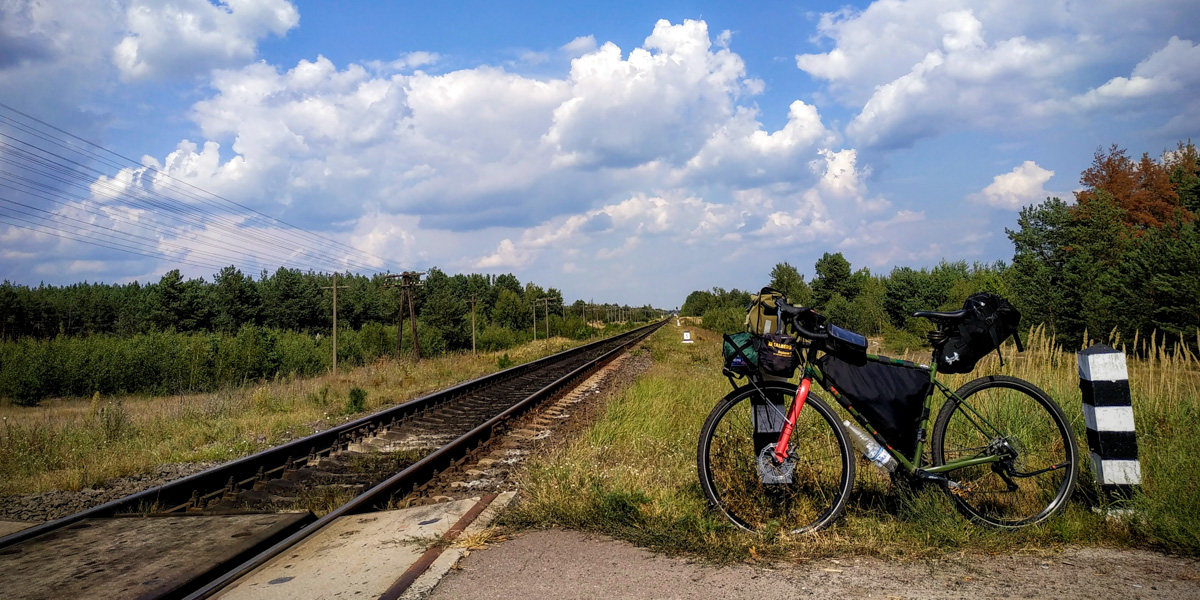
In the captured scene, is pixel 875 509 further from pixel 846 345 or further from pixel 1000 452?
pixel 846 345

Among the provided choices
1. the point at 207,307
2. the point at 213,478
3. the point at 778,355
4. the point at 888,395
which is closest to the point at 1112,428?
the point at 888,395

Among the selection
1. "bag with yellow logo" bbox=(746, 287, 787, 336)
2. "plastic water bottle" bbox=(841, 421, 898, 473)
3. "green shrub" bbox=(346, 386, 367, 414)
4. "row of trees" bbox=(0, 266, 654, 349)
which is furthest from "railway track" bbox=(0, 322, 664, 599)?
"row of trees" bbox=(0, 266, 654, 349)

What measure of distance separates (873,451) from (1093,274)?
4199 cm

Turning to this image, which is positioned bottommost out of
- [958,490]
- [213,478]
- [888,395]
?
[213,478]

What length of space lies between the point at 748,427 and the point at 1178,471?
2.50 meters

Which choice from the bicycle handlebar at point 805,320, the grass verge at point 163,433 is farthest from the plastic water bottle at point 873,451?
the grass verge at point 163,433

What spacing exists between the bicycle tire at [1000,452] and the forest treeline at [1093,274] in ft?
59.5

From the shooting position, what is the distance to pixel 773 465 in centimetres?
380

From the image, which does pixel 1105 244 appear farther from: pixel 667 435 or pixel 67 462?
pixel 67 462

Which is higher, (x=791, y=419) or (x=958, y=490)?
(x=791, y=419)

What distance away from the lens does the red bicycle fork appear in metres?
3.63

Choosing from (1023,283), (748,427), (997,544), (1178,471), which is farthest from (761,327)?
(1023,283)

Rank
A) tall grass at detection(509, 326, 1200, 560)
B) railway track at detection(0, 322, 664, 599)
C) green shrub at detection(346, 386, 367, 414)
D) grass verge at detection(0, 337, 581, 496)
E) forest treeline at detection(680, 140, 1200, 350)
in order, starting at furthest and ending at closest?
forest treeline at detection(680, 140, 1200, 350)
green shrub at detection(346, 386, 367, 414)
grass verge at detection(0, 337, 581, 496)
railway track at detection(0, 322, 664, 599)
tall grass at detection(509, 326, 1200, 560)

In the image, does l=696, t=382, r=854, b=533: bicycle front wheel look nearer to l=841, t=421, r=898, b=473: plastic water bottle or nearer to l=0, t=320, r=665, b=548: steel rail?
l=841, t=421, r=898, b=473: plastic water bottle
